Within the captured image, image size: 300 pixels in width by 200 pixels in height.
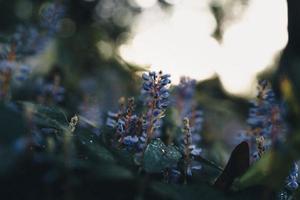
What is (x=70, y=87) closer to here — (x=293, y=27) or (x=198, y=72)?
(x=198, y=72)

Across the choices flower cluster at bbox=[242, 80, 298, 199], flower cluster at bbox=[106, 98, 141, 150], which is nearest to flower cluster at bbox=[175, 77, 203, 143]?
flower cluster at bbox=[242, 80, 298, 199]

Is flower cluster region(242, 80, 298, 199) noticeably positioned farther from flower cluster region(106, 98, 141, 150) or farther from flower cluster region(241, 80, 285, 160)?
flower cluster region(106, 98, 141, 150)

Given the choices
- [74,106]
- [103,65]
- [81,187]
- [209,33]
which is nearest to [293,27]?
[81,187]

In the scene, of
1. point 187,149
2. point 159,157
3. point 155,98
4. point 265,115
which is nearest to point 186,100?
point 265,115

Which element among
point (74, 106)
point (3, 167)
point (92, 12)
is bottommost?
point (74, 106)

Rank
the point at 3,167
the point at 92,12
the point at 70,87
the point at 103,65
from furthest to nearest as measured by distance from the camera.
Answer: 1. the point at 92,12
2. the point at 103,65
3. the point at 70,87
4. the point at 3,167

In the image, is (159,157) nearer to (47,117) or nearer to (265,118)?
(47,117)
